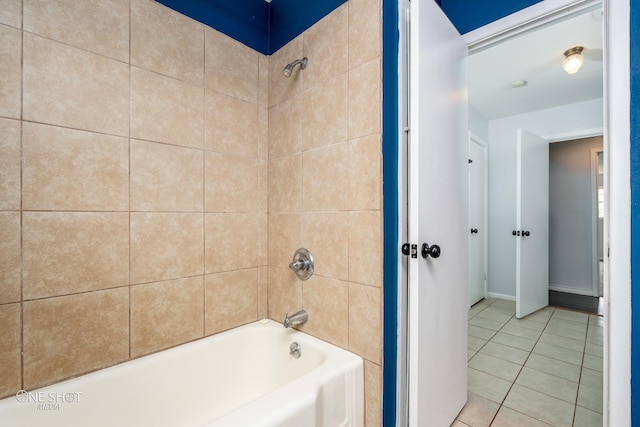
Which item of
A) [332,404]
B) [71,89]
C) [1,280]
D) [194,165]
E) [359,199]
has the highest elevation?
[71,89]

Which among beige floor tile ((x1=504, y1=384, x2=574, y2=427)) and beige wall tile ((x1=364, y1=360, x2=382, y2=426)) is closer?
beige wall tile ((x1=364, y1=360, x2=382, y2=426))

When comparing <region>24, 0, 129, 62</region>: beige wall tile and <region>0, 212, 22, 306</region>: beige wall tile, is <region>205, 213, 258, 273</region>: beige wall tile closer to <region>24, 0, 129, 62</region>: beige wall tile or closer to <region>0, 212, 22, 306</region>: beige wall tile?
<region>0, 212, 22, 306</region>: beige wall tile

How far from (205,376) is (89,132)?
49.1 inches

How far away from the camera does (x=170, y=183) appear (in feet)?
4.48

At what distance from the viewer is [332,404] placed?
114cm

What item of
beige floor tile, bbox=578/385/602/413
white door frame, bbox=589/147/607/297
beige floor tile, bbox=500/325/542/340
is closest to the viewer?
beige floor tile, bbox=578/385/602/413

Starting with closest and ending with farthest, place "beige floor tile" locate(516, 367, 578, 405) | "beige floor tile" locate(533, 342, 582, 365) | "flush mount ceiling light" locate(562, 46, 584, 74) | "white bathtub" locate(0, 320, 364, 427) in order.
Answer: "white bathtub" locate(0, 320, 364, 427) → "beige floor tile" locate(516, 367, 578, 405) → "beige floor tile" locate(533, 342, 582, 365) → "flush mount ceiling light" locate(562, 46, 584, 74)

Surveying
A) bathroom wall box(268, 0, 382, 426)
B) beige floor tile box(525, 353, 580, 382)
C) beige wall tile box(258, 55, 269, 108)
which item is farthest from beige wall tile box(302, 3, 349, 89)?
beige floor tile box(525, 353, 580, 382)

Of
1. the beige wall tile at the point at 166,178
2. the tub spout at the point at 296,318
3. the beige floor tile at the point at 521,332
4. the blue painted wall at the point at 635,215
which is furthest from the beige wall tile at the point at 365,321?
the beige floor tile at the point at 521,332

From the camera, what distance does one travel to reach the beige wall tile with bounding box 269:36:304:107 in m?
1.59

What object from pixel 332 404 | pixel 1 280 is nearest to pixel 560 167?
pixel 332 404

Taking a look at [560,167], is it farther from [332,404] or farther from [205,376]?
[205,376]

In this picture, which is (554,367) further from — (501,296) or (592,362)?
(501,296)

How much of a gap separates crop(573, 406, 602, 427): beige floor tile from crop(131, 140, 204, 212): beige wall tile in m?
2.29
